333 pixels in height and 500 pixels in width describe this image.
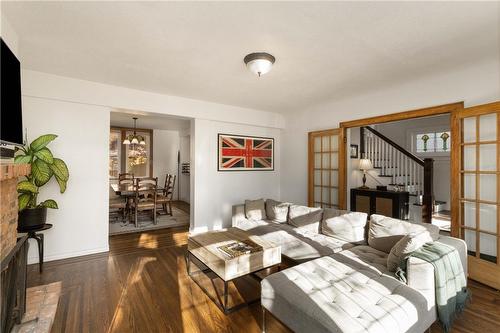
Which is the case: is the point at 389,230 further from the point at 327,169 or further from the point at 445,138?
the point at 445,138

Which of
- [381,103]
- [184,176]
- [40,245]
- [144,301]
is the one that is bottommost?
[144,301]

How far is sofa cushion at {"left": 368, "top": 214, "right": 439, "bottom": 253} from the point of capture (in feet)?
7.60

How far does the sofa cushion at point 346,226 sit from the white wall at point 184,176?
17.2 ft

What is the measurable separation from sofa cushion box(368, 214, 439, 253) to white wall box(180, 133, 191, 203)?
5.79 m

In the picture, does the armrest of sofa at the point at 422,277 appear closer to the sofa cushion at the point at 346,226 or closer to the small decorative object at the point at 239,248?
the sofa cushion at the point at 346,226

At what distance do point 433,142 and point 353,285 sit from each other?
6350 millimetres

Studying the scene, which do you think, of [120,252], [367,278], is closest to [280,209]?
[367,278]

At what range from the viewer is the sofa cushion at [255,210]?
3.77 m

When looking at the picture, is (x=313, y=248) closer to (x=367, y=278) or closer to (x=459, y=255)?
(x=367, y=278)

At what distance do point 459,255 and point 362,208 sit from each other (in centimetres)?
272

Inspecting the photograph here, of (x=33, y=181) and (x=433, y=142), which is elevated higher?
(x=433, y=142)

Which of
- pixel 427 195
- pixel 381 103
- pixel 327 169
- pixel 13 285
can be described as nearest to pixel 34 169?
pixel 13 285

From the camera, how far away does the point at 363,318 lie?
4.50ft

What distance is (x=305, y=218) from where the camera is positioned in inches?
130
